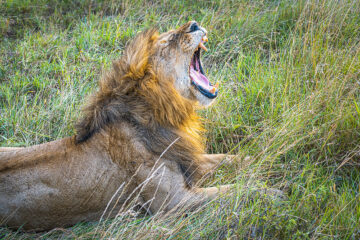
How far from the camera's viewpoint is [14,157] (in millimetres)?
3225

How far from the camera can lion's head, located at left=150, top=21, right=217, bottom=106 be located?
11.6 feet

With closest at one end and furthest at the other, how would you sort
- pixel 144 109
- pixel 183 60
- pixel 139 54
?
pixel 144 109, pixel 139 54, pixel 183 60

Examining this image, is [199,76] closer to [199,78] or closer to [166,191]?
[199,78]

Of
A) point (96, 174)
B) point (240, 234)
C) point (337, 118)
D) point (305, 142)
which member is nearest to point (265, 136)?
point (305, 142)

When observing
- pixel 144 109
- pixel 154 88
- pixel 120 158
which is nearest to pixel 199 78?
pixel 154 88

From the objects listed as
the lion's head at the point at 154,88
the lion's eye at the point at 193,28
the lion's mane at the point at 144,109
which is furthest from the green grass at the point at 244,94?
the lion's eye at the point at 193,28

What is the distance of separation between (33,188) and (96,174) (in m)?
0.47

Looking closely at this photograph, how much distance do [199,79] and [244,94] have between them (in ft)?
2.65

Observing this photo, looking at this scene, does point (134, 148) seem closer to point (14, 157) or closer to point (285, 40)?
point (14, 157)

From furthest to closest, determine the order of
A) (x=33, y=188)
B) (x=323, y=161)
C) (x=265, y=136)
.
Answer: (x=265, y=136)
(x=323, y=161)
(x=33, y=188)

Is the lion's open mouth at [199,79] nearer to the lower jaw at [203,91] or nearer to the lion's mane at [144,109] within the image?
the lower jaw at [203,91]

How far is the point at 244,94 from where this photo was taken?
14.6 ft

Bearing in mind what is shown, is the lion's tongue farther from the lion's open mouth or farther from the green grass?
the green grass

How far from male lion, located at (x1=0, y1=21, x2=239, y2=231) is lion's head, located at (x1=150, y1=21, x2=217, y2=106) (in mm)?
10
